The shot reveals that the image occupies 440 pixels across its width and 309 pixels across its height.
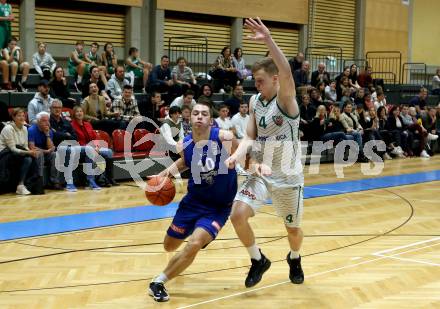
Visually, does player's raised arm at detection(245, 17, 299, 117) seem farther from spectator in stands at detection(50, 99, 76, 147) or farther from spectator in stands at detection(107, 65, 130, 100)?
spectator in stands at detection(107, 65, 130, 100)

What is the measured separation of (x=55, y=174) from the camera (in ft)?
35.3

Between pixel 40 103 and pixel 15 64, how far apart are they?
163 cm

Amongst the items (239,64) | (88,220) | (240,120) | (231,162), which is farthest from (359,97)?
(231,162)

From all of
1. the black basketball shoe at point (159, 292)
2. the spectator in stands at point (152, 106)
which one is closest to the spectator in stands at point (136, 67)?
the spectator in stands at point (152, 106)

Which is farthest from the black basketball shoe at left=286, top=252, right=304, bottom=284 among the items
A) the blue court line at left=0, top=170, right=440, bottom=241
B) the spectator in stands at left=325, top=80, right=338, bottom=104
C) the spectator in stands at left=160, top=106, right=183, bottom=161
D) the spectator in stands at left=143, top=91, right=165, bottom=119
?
the spectator in stands at left=325, top=80, right=338, bottom=104

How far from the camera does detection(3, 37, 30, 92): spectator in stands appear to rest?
41.4 ft

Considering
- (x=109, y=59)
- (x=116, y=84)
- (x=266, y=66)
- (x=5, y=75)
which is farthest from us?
(x=109, y=59)

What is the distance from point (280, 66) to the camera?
4898mm

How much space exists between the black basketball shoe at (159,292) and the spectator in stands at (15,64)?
861 cm

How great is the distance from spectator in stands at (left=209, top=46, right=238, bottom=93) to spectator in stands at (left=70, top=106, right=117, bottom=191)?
514cm

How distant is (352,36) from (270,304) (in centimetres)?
1964

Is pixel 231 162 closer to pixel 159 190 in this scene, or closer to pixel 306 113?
pixel 159 190

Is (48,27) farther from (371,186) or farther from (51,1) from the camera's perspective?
(371,186)

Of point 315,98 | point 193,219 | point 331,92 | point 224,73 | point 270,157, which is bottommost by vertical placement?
point 193,219
